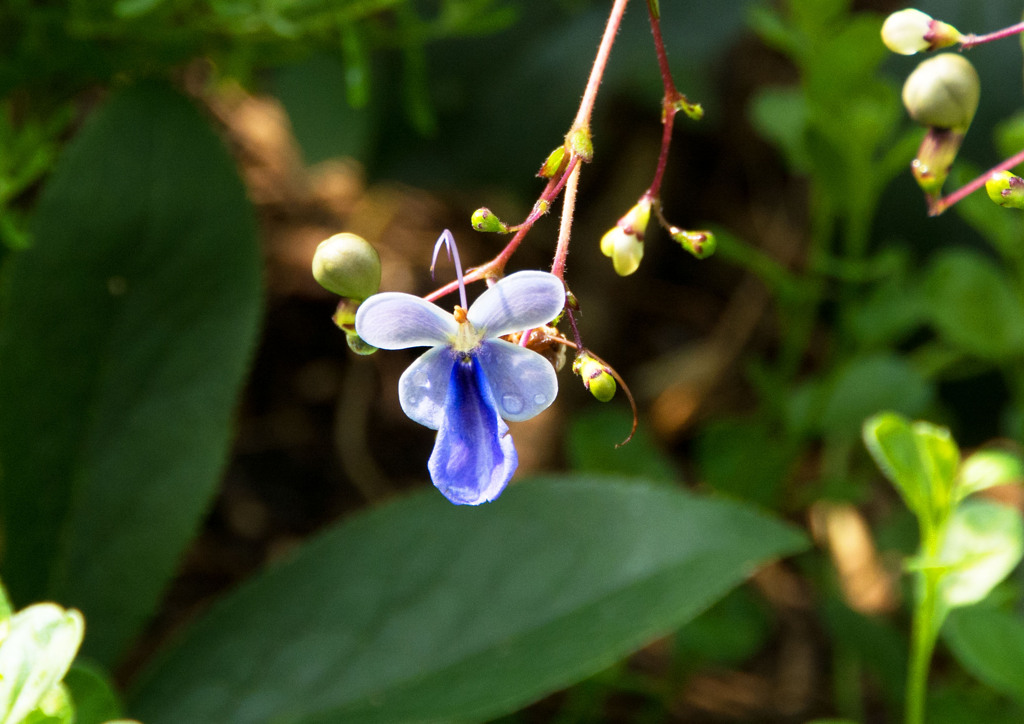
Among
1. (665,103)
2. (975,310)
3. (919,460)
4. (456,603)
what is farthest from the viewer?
(975,310)

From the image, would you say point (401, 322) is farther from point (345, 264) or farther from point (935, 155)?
point (935, 155)

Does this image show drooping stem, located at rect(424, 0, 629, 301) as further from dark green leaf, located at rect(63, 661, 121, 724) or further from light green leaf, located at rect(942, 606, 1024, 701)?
light green leaf, located at rect(942, 606, 1024, 701)

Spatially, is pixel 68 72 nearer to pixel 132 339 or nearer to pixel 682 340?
pixel 132 339

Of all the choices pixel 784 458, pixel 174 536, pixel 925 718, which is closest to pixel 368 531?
pixel 174 536

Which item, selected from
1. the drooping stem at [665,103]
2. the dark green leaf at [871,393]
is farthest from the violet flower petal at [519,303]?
the dark green leaf at [871,393]

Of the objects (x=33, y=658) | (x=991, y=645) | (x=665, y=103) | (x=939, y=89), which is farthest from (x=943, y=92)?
(x=33, y=658)

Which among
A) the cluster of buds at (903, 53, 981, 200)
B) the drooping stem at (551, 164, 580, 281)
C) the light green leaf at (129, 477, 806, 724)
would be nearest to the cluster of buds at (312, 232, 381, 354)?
the drooping stem at (551, 164, 580, 281)
